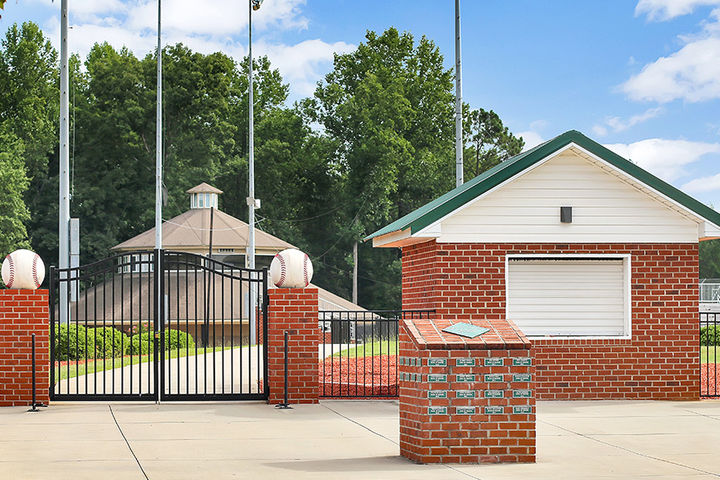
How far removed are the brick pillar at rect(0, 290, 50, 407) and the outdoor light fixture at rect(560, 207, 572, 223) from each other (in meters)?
8.80

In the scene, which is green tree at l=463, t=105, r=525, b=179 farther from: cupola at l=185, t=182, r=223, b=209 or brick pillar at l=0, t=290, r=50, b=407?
brick pillar at l=0, t=290, r=50, b=407

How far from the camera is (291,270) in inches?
667

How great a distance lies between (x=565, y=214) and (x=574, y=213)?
0.18 meters

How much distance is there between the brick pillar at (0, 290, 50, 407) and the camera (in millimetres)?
16781

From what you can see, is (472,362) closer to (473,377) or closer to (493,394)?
(473,377)

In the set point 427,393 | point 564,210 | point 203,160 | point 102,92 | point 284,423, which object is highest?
point 102,92

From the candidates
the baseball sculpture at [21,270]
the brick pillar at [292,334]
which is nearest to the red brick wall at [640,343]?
the brick pillar at [292,334]

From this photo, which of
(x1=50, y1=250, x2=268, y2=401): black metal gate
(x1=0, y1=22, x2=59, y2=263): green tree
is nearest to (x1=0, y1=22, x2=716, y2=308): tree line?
(x1=0, y1=22, x2=59, y2=263): green tree

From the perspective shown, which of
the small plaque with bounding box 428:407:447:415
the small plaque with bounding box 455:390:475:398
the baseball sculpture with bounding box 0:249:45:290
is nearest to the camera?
the small plaque with bounding box 428:407:447:415

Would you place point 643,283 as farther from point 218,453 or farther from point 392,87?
point 392,87

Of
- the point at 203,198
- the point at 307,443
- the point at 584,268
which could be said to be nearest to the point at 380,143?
the point at 203,198

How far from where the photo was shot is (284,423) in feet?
47.7

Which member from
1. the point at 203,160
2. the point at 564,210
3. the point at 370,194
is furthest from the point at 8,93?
the point at 564,210

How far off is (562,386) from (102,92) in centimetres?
5827
